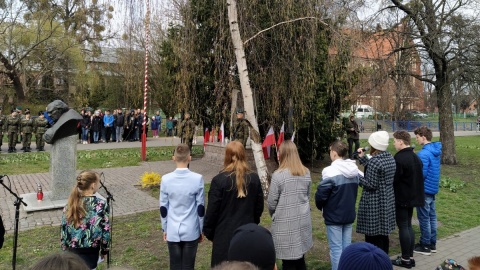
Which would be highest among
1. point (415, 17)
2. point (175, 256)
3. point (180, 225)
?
point (415, 17)

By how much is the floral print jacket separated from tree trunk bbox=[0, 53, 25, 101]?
28.2 m

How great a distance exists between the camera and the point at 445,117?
1541 centimetres

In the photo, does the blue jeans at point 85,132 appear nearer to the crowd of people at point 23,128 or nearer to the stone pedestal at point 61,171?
the crowd of people at point 23,128

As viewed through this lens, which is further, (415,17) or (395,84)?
(395,84)

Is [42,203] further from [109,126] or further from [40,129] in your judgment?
[109,126]

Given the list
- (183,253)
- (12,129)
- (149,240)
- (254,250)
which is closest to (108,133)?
(12,129)

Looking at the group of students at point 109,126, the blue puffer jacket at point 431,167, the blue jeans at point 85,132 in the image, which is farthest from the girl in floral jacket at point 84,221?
the blue jeans at point 85,132

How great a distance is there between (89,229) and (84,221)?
86mm

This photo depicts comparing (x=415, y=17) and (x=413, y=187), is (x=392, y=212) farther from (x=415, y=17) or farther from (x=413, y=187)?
(x=415, y=17)

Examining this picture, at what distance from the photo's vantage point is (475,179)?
41.7ft

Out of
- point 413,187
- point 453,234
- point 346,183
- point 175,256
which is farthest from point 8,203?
point 453,234

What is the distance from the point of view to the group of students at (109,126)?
2120 cm

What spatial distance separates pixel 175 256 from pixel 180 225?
1.15 ft

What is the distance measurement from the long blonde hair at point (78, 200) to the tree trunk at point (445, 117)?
14.6 m
